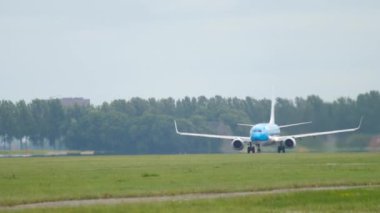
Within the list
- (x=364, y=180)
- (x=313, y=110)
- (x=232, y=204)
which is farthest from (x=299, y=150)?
(x=232, y=204)

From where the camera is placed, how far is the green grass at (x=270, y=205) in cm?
2569

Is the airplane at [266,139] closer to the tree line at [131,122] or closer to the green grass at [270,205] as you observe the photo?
the tree line at [131,122]

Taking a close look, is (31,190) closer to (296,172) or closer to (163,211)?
(163,211)

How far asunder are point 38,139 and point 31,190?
114 metres

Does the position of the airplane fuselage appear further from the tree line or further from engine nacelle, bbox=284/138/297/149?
the tree line

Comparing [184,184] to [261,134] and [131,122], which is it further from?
[131,122]

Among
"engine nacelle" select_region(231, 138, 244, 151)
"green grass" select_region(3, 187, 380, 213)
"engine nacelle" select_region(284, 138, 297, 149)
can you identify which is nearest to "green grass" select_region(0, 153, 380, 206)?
"green grass" select_region(3, 187, 380, 213)

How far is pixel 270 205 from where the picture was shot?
2709 cm

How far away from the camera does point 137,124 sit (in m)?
137


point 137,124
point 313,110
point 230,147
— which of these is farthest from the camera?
point 137,124

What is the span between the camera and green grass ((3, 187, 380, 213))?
25.7 metres

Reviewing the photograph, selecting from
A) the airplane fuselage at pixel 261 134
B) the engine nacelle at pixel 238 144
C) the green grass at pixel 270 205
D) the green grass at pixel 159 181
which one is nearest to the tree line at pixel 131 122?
the engine nacelle at pixel 238 144

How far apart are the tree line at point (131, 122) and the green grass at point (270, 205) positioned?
82159 mm

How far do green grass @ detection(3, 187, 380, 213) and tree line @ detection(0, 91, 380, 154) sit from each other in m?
82.2
